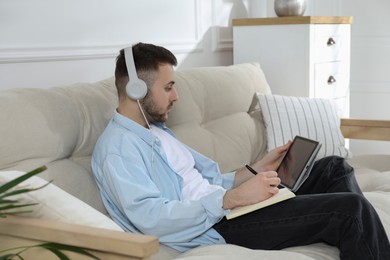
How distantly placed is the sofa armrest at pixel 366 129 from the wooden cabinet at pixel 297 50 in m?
0.30

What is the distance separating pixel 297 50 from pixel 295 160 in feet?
4.25

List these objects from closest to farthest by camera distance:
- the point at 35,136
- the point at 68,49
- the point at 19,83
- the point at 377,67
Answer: the point at 35,136, the point at 19,83, the point at 68,49, the point at 377,67

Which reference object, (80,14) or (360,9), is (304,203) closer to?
(80,14)

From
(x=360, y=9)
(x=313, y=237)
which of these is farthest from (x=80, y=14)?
(x=360, y=9)

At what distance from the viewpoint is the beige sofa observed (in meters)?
1.33

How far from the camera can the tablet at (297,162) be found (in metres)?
2.07

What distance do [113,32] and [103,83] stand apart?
67cm

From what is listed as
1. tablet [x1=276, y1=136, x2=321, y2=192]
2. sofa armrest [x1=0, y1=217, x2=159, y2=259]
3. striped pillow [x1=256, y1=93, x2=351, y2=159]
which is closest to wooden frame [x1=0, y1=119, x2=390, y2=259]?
sofa armrest [x1=0, y1=217, x2=159, y2=259]

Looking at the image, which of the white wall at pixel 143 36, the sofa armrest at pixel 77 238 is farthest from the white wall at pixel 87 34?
the sofa armrest at pixel 77 238

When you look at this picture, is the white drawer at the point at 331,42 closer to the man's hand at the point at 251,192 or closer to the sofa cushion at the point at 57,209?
the man's hand at the point at 251,192

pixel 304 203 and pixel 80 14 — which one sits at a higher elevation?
pixel 80 14

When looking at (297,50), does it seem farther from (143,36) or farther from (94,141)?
(94,141)

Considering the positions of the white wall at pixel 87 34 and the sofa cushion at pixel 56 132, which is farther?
the white wall at pixel 87 34

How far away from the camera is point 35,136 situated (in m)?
1.80
